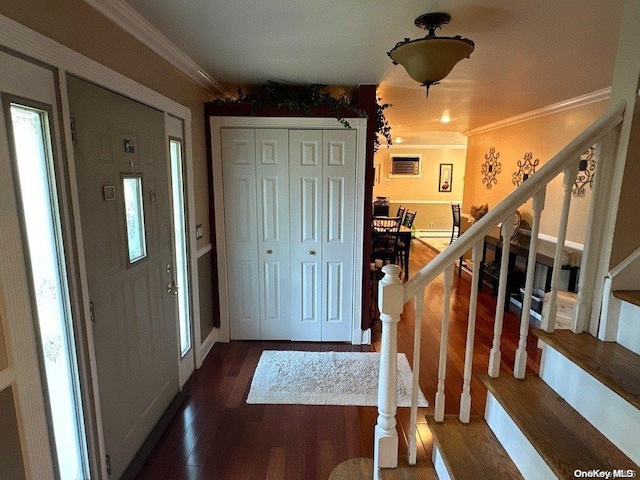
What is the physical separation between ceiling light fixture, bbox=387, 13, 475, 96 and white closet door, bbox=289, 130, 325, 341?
4.74ft

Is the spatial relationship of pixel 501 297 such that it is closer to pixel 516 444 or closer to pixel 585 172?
pixel 516 444

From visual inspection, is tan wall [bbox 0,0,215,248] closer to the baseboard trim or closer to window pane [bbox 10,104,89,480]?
window pane [bbox 10,104,89,480]

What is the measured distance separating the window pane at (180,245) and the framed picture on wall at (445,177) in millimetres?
8488

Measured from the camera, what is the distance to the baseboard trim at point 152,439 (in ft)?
6.18

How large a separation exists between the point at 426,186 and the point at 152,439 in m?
9.11

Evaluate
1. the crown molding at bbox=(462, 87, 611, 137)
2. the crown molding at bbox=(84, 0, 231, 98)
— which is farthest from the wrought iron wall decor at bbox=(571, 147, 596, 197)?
the crown molding at bbox=(84, 0, 231, 98)

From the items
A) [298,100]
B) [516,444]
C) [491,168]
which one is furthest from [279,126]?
[491,168]

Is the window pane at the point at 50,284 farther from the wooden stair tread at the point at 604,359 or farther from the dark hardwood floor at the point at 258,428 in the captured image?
the wooden stair tread at the point at 604,359

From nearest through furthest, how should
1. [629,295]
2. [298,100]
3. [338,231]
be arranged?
[629,295]
[298,100]
[338,231]

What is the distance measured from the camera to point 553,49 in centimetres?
220

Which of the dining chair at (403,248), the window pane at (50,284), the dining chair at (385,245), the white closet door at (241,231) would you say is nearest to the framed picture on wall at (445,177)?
the dining chair at (403,248)

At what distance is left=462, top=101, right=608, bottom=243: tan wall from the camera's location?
3637 millimetres

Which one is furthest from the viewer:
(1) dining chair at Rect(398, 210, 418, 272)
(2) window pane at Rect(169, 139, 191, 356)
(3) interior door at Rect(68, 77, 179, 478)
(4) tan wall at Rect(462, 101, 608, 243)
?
(1) dining chair at Rect(398, 210, 418, 272)

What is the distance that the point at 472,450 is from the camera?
1.41 m
